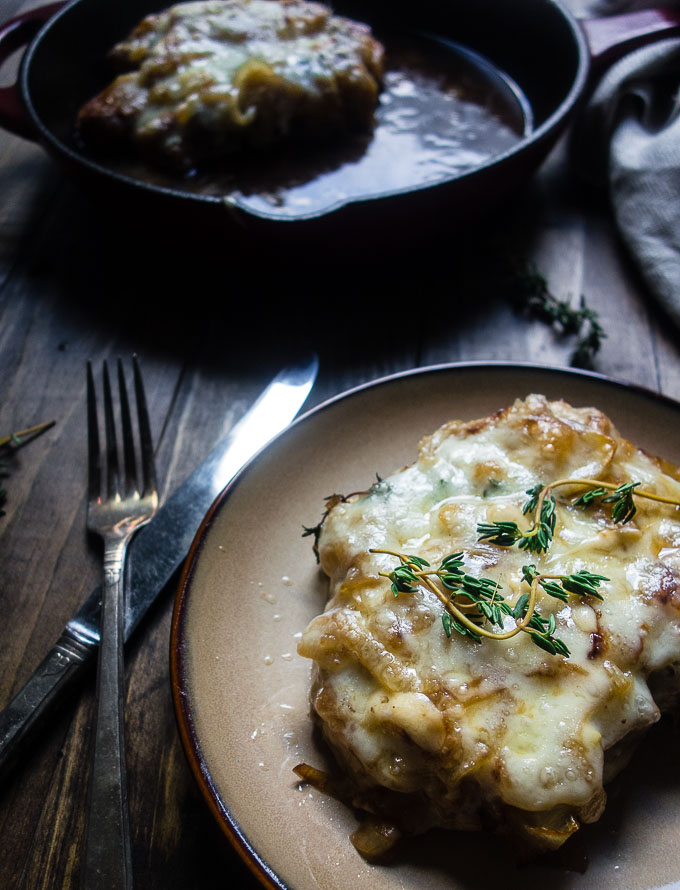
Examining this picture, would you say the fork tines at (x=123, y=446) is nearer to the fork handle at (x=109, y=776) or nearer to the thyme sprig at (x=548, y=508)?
the fork handle at (x=109, y=776)

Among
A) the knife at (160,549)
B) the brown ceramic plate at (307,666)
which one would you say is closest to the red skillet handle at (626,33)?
the brown ceramic plate at (307,666)

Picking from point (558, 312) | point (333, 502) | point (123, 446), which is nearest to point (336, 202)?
point (558, 312)

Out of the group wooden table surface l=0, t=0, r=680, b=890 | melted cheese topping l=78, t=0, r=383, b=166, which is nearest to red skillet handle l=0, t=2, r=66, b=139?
melted cheese topping l=78, t=0, r=383, b=166

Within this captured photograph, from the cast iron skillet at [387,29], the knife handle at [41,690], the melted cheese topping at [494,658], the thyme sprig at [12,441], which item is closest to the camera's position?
the melted cheese topping at [494,658]

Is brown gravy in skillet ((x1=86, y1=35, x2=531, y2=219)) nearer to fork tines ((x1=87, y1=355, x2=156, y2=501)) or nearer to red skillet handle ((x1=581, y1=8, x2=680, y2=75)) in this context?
red skillet handle ((x1=581, y1=8, x2=680, y2=75))

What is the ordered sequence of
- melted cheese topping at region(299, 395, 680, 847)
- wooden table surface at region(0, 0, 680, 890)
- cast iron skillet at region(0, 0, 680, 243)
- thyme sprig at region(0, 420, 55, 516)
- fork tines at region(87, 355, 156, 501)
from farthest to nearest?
cast iron skillet at region(0, 0, 680, 243), thyme sprig at region(0, 420, 55, 516), fork tines at region(87, 355, 156, 501), wooden table surface at region(0, 0, 680, 890), melted cheese topping at region(299, 395, 680, 847)

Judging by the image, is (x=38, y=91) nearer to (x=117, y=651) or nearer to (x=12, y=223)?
(x=12, y=223)

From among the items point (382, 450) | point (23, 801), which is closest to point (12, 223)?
point (382, 450)

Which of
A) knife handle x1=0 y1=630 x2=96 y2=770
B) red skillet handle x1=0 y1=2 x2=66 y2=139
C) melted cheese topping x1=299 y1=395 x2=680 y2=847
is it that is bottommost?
knife handle x1=0 y1=630 x2=96 y2=770
